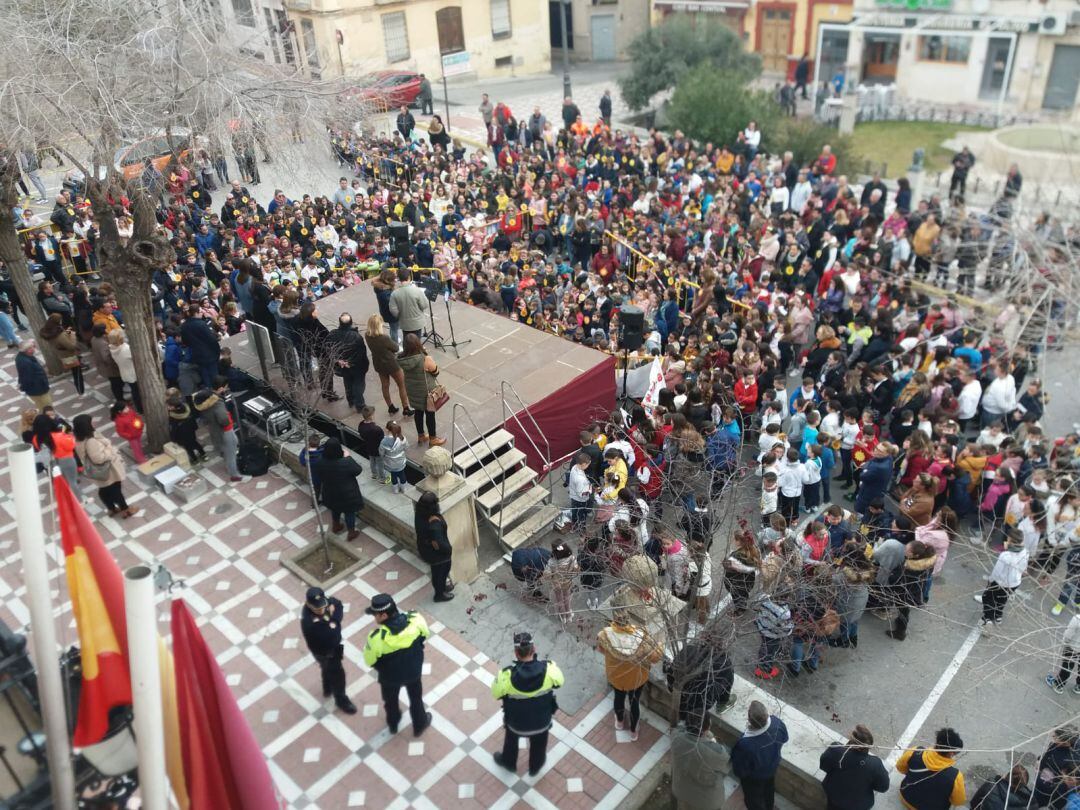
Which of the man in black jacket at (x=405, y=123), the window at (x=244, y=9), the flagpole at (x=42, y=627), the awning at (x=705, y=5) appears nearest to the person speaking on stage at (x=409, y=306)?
the flagpole at (x=42, y=627)

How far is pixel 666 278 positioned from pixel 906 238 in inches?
197

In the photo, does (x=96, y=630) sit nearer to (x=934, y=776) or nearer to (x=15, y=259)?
(x=934, y=776)

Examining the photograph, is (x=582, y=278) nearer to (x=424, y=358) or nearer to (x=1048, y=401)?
(x=424, y=358)

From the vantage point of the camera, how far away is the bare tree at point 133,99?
35.8ft

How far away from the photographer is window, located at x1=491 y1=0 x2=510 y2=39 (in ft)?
128

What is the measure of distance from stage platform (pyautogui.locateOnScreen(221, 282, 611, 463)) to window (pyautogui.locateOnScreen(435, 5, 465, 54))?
25.0m

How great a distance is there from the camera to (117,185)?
11.5 meters

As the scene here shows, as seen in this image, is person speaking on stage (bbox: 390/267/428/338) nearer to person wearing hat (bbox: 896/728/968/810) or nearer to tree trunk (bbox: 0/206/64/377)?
tree trunk (bbox: 0/206/64/377)

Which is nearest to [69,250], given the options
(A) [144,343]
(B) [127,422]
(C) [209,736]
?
(A) [144,343]

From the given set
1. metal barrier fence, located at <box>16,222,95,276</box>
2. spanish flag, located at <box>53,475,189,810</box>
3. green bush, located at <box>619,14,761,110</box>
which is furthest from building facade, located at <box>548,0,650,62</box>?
spanish flag, located at <box>53,475,189,810</box>

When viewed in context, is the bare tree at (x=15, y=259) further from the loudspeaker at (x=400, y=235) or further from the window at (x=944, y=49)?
the window at (x=944, y=49)

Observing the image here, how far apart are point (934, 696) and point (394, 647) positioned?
5.94 m

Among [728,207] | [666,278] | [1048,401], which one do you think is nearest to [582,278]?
[666,278]

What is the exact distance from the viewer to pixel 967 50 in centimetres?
3378
